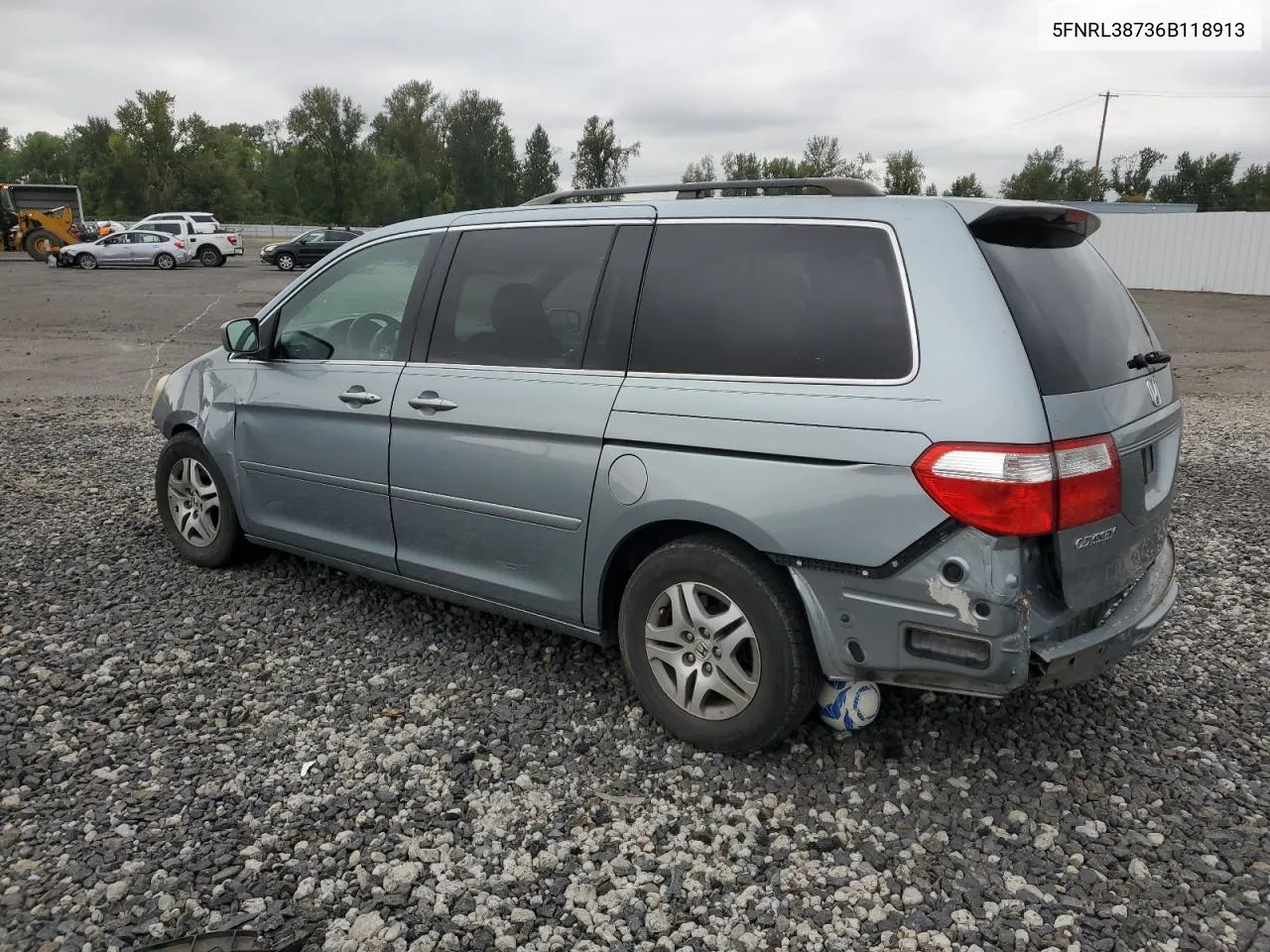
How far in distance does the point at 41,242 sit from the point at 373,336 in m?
39.4

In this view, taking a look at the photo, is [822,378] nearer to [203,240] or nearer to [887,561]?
[887,561]

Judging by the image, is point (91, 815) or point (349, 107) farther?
point (349, 107)

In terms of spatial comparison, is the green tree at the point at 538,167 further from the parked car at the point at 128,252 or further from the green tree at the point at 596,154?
the parked car at the point at 128,252

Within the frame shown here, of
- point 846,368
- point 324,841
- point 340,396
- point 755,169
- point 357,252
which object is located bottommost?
point 324,841

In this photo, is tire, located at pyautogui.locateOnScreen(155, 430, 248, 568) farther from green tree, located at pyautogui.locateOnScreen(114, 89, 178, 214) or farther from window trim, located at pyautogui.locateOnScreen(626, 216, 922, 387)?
green tree, located at pyautogui.locateOnScreen(114, 89, 178, 214)

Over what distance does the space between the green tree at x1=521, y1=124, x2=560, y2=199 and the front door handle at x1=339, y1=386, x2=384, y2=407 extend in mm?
92238

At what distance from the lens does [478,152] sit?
9356cm

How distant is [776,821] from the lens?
2998 mm

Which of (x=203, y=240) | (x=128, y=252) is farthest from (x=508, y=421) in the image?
(x=203, y=240)

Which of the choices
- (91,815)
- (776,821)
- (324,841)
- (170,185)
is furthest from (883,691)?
(170,185)

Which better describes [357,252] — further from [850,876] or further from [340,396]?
[850,876]

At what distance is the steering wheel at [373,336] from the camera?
416 centimetres

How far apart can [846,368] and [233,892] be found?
229 centimetres

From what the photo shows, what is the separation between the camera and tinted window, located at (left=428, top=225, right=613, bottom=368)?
3624mm
